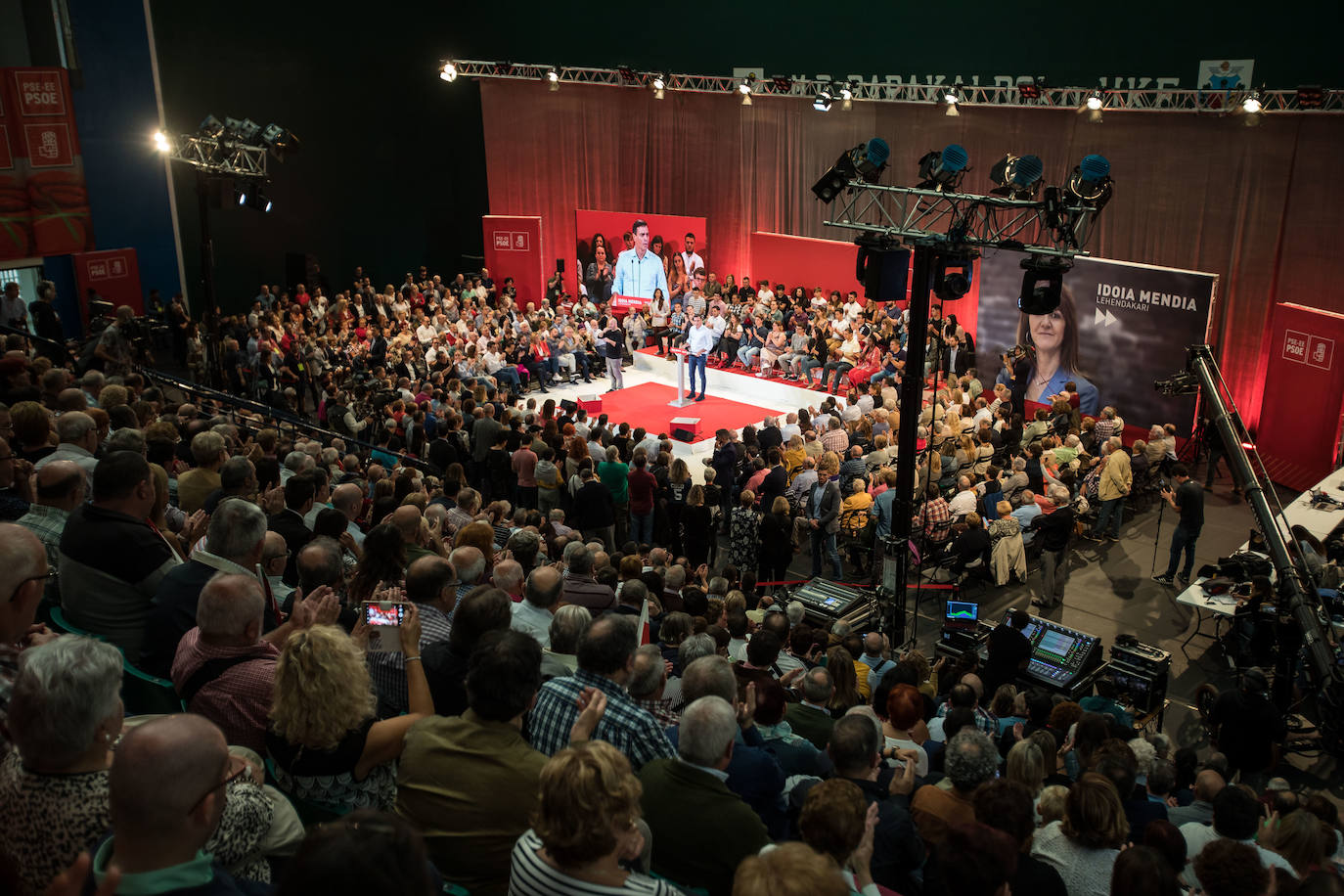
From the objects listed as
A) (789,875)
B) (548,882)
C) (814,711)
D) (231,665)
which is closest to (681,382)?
(814,711)

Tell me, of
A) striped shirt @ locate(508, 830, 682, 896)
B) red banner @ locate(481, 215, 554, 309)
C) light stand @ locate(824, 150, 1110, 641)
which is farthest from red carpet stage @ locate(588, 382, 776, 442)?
striped shirt @ locate(508, 830, 682, 896)

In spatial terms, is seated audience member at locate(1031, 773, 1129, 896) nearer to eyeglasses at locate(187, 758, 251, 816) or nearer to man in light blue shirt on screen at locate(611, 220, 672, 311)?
eyeglasses at locate(187, 758, 251, 816)

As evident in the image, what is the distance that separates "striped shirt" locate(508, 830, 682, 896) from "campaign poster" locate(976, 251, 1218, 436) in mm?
12653

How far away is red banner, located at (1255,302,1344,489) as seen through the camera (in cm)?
1162

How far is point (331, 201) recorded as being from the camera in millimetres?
19125

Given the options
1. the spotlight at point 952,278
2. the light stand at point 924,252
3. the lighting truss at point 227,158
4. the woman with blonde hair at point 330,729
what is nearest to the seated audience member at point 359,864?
the woman with blonde hair at point 330,729

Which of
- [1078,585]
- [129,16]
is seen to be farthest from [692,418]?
[129,16]

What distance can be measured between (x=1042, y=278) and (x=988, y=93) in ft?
31.3

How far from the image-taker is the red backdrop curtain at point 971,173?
40.5ft

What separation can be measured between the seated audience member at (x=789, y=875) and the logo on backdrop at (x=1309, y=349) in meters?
12.1

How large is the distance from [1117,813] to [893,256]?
5.30 m

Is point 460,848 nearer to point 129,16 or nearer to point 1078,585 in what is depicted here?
point 1078,585

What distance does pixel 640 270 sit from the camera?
18.9 meters

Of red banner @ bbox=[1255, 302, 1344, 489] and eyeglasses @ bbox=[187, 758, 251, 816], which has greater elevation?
eyeglasses @ bbox=[187, 758, 251, 816]
